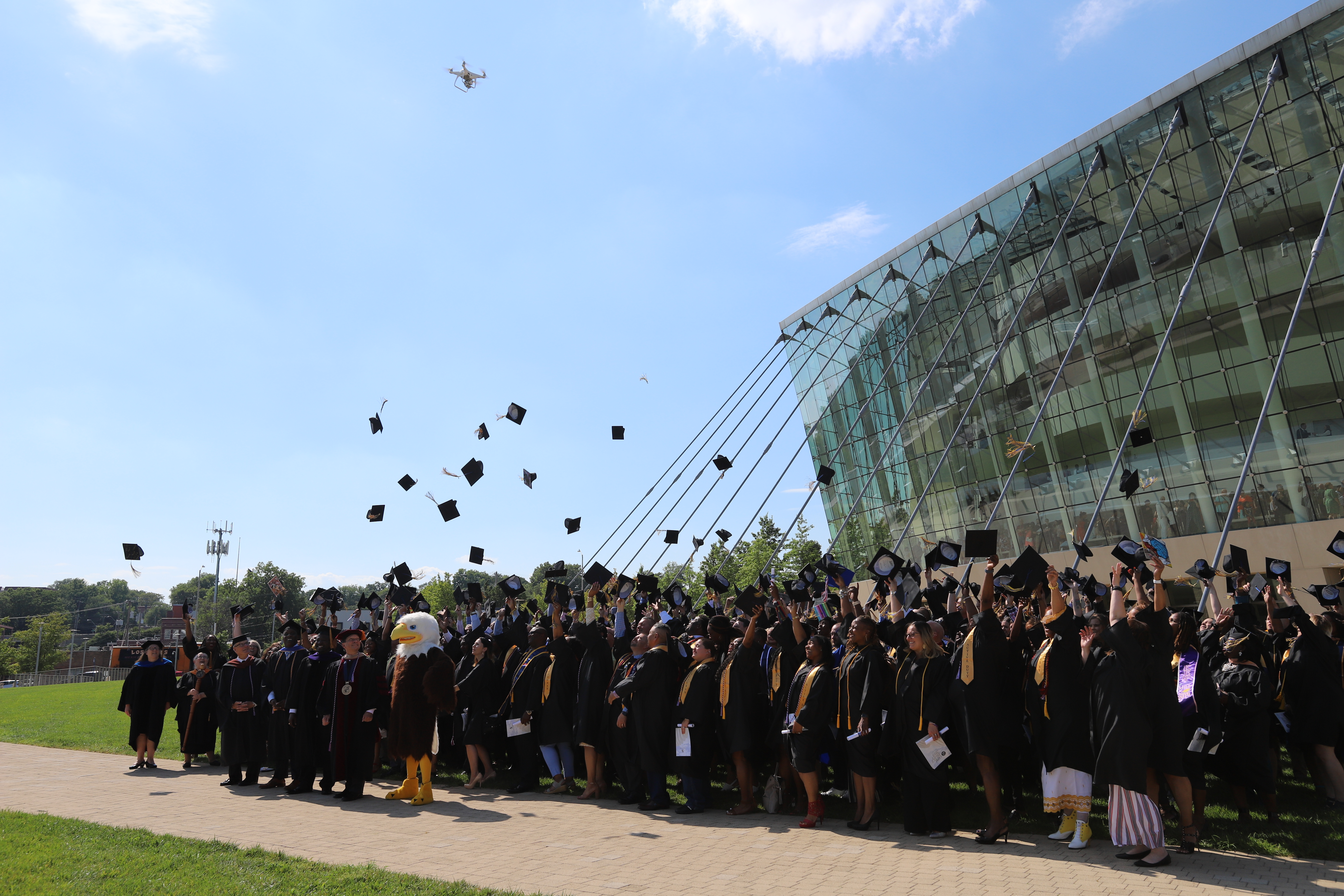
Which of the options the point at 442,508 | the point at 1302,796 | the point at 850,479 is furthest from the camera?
the point at 850,479

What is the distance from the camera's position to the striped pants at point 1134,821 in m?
5.82

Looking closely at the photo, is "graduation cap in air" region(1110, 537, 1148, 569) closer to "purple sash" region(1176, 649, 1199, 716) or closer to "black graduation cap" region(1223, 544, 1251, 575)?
"purple sash" region(1176, 649, 1199, 716)

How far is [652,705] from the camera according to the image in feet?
28.3

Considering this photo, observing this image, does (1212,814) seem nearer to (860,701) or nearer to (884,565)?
(860,701)

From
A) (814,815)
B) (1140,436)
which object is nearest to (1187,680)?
(814,815)

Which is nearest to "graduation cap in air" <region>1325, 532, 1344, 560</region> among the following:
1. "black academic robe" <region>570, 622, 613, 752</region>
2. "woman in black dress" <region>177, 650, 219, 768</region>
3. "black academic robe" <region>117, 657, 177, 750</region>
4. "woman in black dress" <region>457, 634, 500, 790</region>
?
Answer: "black academic robe" <region>570, 622, 613, 752</region>

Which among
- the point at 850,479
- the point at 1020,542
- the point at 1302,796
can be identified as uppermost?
the point at 850,479

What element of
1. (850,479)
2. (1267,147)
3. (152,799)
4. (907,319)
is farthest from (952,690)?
(850,479)

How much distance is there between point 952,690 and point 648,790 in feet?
11.9

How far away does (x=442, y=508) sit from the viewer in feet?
49.1

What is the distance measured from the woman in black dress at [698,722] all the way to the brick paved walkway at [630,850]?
0.28m

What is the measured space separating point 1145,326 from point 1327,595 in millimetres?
15822

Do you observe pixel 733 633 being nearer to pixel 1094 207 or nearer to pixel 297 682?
pixel 297 682

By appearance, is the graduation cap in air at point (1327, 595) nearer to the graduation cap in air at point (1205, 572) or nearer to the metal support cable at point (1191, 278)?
the graduation cap in air at point (1205, 572)
